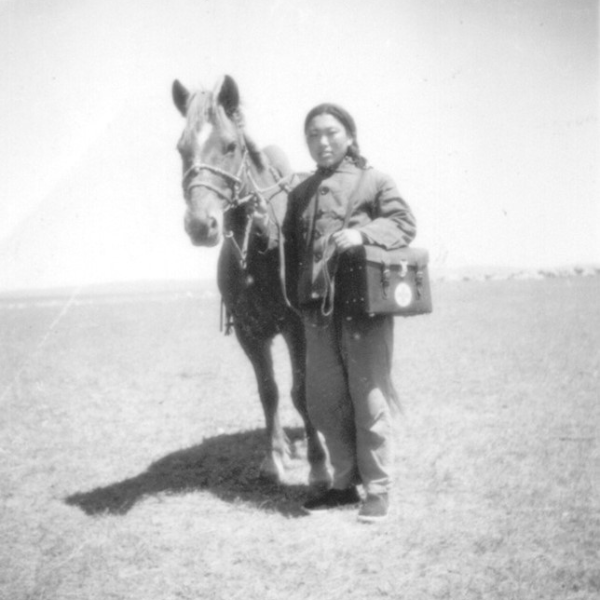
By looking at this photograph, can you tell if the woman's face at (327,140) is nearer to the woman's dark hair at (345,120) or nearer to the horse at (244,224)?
the woman's dark hair at (345,120)

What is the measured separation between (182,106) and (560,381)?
6.66 meters

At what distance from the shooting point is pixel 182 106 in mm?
4184

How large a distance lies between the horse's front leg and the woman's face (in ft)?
5.51

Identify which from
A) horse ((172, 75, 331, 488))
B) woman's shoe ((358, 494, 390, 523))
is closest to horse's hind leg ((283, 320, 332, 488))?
horse ((172, 75, 331, 488))

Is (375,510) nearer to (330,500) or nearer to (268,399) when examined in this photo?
(330,500)

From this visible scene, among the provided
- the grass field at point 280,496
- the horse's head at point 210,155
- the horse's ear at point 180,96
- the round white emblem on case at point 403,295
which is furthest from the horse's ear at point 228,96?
the grass field at point 280,496

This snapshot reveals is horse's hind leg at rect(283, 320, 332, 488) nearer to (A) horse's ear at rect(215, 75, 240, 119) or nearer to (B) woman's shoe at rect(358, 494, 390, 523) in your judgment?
(B) woman's shoe at rect(358, 494, 390, 523)

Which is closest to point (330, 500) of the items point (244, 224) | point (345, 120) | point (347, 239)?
point (347, 239)

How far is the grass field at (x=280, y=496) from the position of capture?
3.28 m

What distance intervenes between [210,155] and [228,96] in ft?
1.70

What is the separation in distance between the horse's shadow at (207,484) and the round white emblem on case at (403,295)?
5.47ft

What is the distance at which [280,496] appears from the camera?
4695 millimetres

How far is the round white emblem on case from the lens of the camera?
3.74 m

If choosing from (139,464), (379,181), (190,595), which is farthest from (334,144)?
(139,464)
